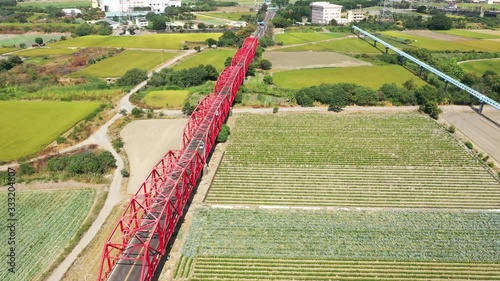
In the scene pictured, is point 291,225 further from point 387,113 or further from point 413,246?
point 387,113

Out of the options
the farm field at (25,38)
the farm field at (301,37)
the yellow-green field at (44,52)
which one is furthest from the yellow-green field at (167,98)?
the farm field at (25,38)

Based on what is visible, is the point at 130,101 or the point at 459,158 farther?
the point at 130,101

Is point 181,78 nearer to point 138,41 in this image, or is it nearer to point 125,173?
point 125,173

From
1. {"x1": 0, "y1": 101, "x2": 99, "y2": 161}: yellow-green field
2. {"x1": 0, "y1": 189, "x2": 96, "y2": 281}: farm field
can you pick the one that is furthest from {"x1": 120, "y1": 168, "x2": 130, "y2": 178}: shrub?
{"x1": 0, "y1": 101, "x2": 99, "y2": 161}: yellow-green field

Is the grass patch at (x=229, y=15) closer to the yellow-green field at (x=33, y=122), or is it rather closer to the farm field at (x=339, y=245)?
the yellow-green field at (x=33, y=122)

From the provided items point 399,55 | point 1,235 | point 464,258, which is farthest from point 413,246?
point 399,55

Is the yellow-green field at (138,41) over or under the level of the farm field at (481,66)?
over

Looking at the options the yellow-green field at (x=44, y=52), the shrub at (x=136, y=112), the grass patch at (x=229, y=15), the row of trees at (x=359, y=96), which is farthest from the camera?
the grass patch at (x=229, y=15)
